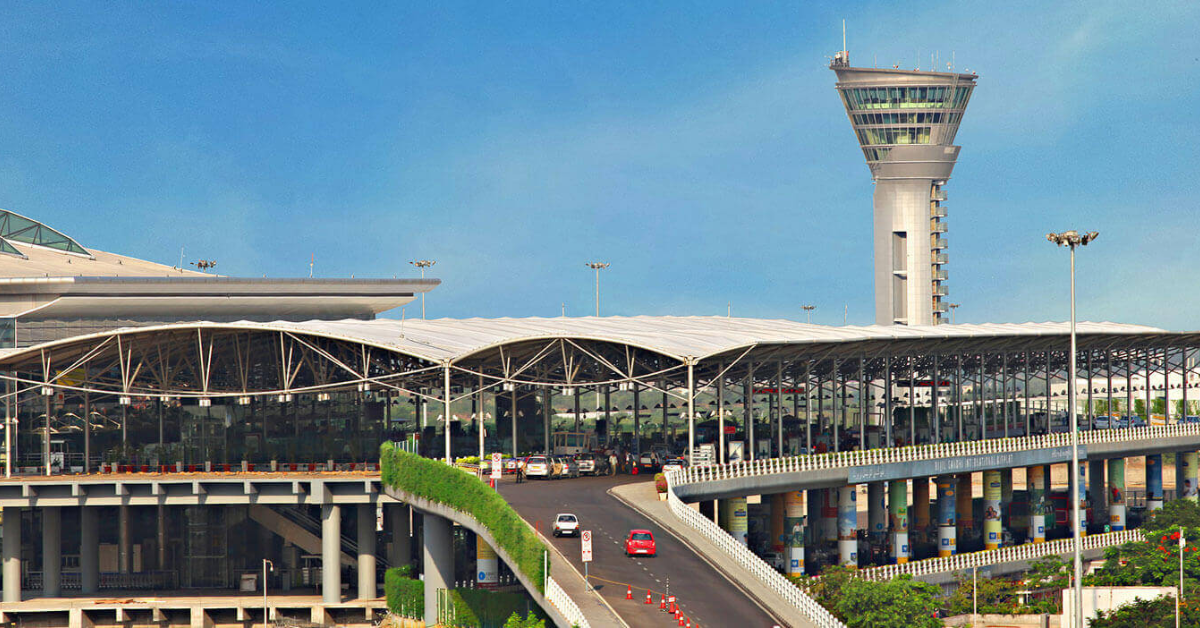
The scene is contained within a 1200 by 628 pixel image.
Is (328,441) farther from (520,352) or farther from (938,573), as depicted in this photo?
(938,573)

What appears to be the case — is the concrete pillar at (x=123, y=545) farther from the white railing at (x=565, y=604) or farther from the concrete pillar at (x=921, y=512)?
the concrete pillar at (x=921, y=512)

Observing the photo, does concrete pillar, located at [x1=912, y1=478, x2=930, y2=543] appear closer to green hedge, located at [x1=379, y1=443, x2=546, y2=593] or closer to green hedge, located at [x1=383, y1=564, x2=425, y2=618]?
green hedge, located at [x1=383, y1=564, x2=425, y2=618]

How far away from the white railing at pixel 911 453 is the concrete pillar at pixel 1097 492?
7246mm

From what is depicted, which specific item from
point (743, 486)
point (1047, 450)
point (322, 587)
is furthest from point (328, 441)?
point (1047, 450)

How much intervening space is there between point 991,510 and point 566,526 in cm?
4914

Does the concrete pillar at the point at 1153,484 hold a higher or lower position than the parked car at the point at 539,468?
lower

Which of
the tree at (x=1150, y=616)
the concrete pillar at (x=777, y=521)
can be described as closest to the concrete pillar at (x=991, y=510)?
the concrete pillar at (x=777, y=521)

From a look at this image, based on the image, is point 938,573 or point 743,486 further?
point 938,573

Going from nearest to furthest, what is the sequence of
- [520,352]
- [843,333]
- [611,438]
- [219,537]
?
1. [520,352]
2. [219,537]
3. [843,333]
4. [611,438]

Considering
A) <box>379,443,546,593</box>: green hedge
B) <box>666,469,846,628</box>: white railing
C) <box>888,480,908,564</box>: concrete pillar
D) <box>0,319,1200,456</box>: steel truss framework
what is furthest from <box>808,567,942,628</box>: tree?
<box>888,480,908,564</box>: concrete pillar

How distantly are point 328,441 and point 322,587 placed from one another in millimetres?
9831

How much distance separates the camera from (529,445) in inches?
4587

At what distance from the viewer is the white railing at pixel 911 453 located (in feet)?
281

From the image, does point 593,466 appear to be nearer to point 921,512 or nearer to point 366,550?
point 366,550
